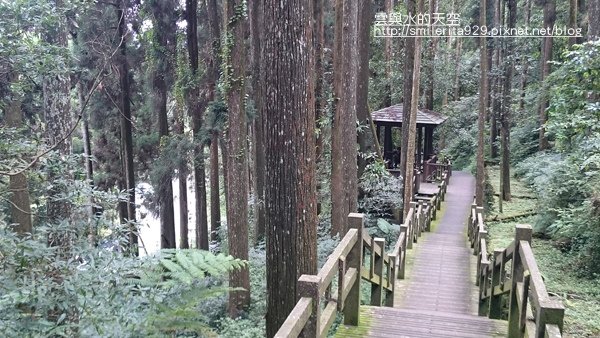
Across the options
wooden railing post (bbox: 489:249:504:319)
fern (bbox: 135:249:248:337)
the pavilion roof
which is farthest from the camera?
the pavilion roof

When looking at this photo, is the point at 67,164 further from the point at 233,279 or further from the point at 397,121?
the point at 397,121

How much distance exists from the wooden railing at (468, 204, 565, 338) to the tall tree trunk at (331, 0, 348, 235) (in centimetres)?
452

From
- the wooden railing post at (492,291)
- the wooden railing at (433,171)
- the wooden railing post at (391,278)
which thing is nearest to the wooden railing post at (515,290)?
the wooden railing post at (492,291)

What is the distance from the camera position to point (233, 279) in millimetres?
10414

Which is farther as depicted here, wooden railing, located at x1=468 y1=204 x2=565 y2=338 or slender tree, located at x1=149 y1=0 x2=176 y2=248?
slender tree, located at x1=149 y1=0 x2=176 y2=248

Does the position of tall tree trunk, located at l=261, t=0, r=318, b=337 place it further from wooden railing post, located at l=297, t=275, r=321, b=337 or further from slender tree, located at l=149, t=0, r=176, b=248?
slender tree, located at l=149, t=0, r=176, b=248

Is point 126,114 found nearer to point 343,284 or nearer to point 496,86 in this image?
point 343,284

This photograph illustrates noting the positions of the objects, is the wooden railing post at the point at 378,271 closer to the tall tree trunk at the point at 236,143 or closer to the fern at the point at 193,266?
the fern at the point at 193,266

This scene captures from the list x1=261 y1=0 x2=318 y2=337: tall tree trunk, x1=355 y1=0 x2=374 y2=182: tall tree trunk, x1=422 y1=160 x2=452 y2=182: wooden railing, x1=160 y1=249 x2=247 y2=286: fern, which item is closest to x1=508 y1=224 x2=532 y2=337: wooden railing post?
x1=261 y1=0 x2=318 y2=337: tall tree trunk

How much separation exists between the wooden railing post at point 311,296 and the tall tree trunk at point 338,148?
8.58 m

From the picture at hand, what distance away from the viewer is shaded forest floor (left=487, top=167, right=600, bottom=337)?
777cm

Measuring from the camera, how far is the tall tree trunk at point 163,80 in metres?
17.3

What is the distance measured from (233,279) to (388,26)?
17088 mm

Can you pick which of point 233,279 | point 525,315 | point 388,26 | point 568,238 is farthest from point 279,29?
point 388,26
